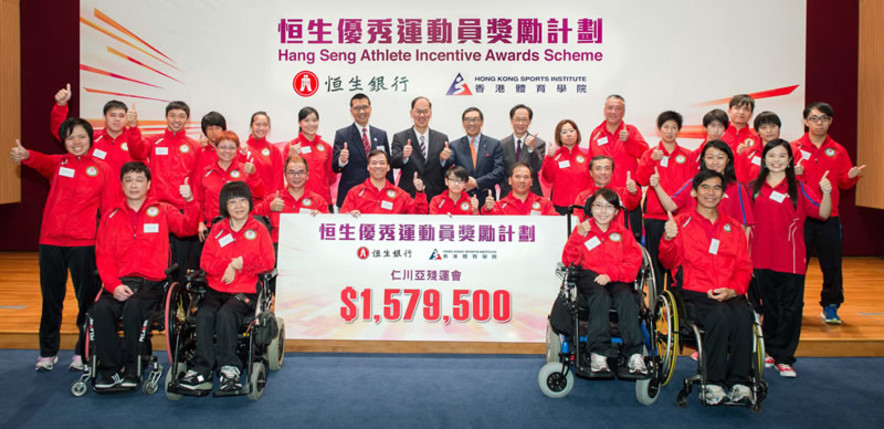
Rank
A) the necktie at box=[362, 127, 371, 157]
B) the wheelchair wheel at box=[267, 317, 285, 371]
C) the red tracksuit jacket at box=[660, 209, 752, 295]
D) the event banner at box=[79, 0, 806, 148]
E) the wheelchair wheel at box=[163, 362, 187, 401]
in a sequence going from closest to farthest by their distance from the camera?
the wheelchair wheel at box=[163, 362, 187, 401] < the red tracksuit jacket at box=[660, 209, 752, 295] < the wheelchair wheel at box=[267, 317, 285, 371] < the necktie at box=[362, 127, 371, 157] < the event banner at box=[79, 0, 806, 148]

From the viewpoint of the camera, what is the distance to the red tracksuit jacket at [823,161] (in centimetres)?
411

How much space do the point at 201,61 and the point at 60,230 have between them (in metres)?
3.13

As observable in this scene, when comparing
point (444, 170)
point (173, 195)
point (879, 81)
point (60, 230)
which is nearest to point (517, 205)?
point (444, 170)

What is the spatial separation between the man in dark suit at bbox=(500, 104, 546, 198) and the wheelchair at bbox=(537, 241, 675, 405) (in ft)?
6.86

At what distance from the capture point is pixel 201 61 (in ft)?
20.1

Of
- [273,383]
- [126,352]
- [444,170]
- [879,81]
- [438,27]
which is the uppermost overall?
[438,27]

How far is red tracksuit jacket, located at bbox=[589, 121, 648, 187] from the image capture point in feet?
15.9

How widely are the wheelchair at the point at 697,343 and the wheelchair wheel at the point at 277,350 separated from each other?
2110 millimetres

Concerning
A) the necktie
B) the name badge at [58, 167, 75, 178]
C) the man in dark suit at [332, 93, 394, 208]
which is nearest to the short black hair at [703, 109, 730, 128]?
the man in dark suit at [332, 93, 394, 208]

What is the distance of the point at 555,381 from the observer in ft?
10.4

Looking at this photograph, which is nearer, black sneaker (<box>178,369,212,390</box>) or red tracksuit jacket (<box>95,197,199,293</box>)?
black sneaker (<box>178,369,212,390</box>)

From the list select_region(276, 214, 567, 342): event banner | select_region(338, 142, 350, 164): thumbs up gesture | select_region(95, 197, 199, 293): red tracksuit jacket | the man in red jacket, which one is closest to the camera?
select_region(95, 197, 199, 293): red tracksuit jacket

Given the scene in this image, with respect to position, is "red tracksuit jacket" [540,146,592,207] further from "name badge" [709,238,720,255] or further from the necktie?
the necktie

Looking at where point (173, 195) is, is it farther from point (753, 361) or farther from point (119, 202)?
point (753, 361)
